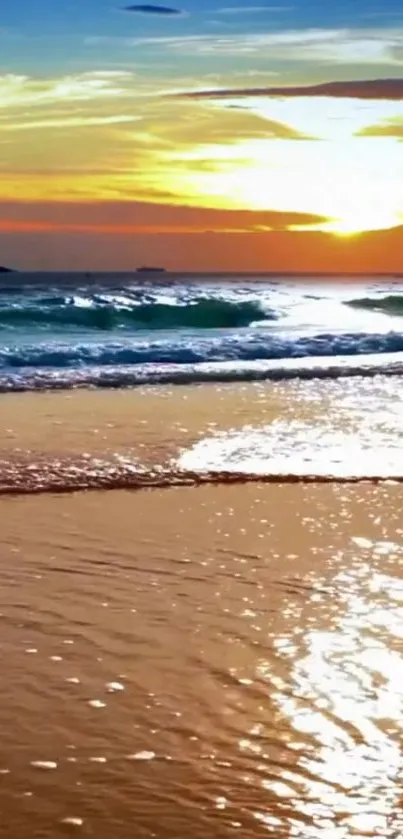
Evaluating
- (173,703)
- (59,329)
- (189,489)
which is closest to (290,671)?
(173,703)

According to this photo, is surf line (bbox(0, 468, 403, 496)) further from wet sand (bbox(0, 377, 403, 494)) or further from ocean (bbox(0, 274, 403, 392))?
ocean (bbox(0, 274, 403, 392))

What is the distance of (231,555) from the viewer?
6.40 meters

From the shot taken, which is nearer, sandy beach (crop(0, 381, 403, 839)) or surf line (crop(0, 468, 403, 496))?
sandy beach (crop(0, 381, 403, 839))

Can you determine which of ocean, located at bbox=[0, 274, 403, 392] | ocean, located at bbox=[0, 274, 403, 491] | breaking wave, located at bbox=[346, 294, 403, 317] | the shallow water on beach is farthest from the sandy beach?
breaking wave, located at bbox=[346, 294, 403, 317]

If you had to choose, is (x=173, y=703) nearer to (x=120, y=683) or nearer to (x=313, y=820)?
(x=120, y=683)

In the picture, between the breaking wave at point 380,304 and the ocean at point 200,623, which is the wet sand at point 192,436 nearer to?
the ocean at point 200,623

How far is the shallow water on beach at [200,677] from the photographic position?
3537 millimetres

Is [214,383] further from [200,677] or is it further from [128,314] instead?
[128,314]

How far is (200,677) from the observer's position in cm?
454

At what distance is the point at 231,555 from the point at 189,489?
A: 202 cm

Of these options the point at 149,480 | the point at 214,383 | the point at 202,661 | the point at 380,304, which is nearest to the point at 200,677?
the point at 202,661

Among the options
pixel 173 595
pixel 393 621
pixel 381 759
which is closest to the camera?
pixel 381 759

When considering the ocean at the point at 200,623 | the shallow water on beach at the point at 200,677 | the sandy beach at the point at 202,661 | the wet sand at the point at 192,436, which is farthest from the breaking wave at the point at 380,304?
the shallow water on beach at the point at 200,677

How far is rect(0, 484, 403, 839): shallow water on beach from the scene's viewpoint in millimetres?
3537
